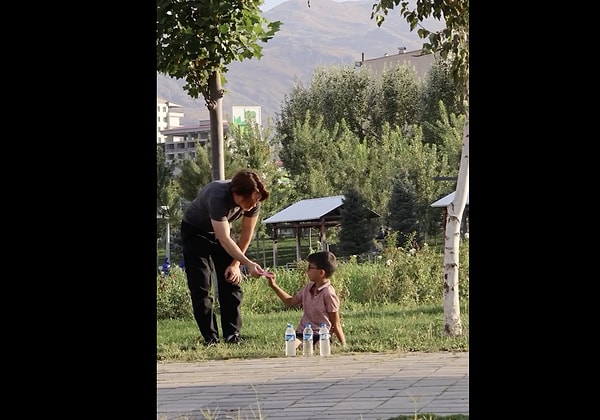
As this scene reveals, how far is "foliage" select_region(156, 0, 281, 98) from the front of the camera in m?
7.89

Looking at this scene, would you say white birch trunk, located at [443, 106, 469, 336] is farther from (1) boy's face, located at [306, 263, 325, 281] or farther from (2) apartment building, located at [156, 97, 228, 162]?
(2) apartment building, located at [156, 97, 228, 162]

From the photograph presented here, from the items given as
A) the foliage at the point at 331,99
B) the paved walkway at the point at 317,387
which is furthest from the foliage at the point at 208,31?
the foliage at the point at 331,99

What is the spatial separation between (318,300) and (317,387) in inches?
83.0

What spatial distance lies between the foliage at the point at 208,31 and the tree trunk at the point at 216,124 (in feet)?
1.89

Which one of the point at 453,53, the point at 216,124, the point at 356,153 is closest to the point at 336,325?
the point at 453,53

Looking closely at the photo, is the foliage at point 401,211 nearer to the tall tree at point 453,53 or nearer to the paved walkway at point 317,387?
the tall tree at point 453,53

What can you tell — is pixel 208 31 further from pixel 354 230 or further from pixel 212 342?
pixel 354 230

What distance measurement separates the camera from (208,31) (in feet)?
26.1

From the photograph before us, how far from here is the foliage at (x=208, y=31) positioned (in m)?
7.89

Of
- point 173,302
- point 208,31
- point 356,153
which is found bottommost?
point 173,302
